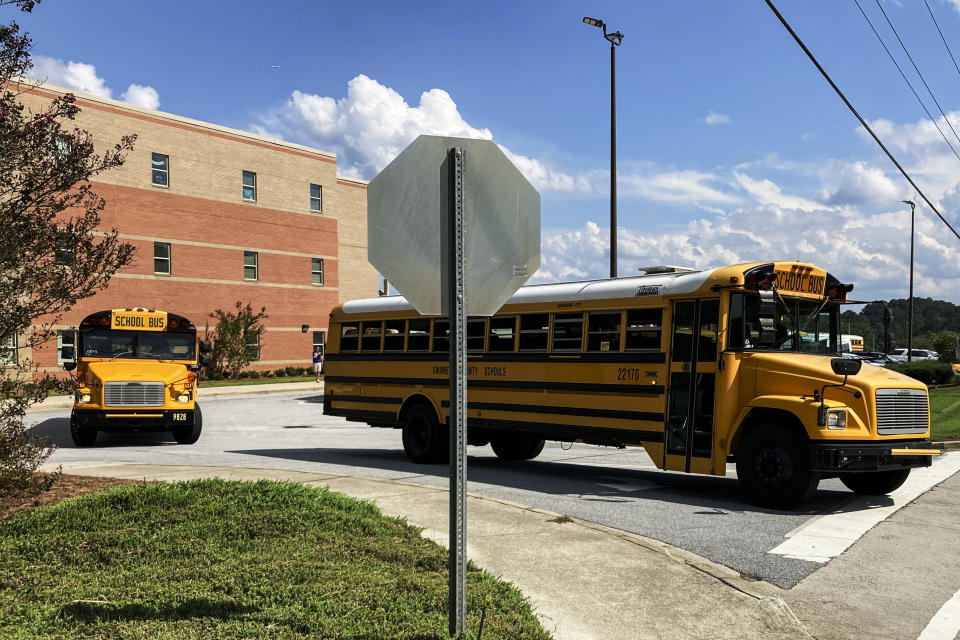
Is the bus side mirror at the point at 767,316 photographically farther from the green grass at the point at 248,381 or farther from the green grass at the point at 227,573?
the green grass at the point at 248,381

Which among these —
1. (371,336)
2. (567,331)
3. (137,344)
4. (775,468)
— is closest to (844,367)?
(775,468)

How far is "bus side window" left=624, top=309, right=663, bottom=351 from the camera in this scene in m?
10.7

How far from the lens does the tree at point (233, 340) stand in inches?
1531

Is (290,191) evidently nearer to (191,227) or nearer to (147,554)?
(191,227)

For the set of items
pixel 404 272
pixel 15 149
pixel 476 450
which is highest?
pixel 15 149

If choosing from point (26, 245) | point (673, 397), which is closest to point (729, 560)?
point (673, 397)

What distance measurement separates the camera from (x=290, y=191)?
4444cm

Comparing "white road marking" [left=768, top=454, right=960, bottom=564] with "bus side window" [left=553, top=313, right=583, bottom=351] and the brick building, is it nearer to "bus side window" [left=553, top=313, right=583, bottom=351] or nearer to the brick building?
"bus side window" [left=553, top=313, right=583, bottom=351]

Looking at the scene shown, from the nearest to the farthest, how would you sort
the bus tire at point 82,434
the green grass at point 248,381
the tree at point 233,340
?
the bus tire at point 82,434 → the green grass at point 248,381 → the tree at point 233,340

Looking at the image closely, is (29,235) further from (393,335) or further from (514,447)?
(514,447)

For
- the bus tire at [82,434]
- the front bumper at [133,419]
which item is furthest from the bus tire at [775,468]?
the bus tire at [82,434]

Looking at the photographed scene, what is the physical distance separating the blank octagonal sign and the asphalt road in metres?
3.95

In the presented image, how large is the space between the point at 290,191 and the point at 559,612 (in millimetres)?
41191

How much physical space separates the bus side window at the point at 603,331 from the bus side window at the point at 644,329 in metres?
0.20
